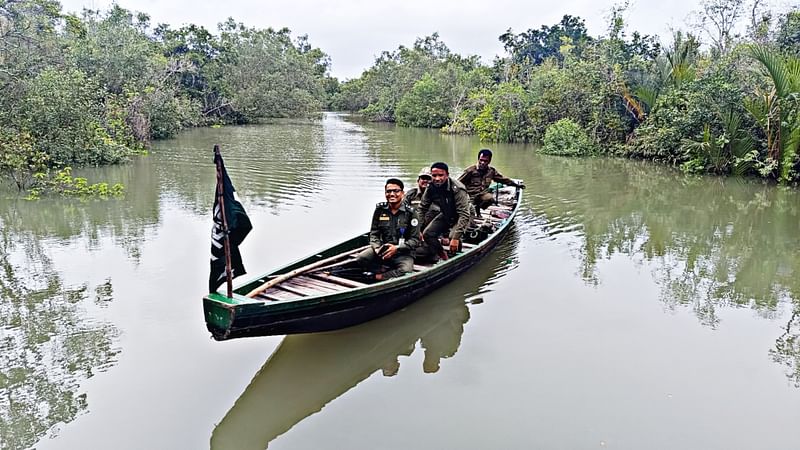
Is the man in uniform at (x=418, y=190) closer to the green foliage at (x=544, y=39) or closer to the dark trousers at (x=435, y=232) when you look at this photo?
the dark trousers at (x=435, y=232)

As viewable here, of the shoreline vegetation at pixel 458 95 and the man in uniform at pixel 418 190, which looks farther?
the shoreline vegetation at pixel 458 95

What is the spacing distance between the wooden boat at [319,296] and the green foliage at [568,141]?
13764 mm

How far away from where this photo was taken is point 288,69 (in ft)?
125

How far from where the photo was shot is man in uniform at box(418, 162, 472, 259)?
611 cm

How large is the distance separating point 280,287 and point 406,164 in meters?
12.6

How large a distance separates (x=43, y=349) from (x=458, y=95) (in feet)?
99.1

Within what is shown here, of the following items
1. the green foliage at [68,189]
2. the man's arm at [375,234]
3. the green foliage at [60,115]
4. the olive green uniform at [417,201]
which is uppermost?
the green foliage at [60,115]

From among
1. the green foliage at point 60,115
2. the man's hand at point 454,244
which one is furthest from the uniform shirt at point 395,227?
the green foliage at point 60,115

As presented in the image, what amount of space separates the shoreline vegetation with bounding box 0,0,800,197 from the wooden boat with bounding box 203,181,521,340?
717 centimetres

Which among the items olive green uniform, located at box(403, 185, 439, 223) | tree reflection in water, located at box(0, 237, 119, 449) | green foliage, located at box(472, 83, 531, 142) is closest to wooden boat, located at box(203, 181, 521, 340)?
olive green uniform, located at box(403, 185, 439, 223)

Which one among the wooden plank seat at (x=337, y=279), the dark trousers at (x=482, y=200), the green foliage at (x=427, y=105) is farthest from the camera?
the green foliage at (x=427, y=105)

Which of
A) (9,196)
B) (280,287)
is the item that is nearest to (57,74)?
(9,196)

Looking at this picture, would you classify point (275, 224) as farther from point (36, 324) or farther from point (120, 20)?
point (120, 20)

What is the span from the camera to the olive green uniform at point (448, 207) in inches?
243
